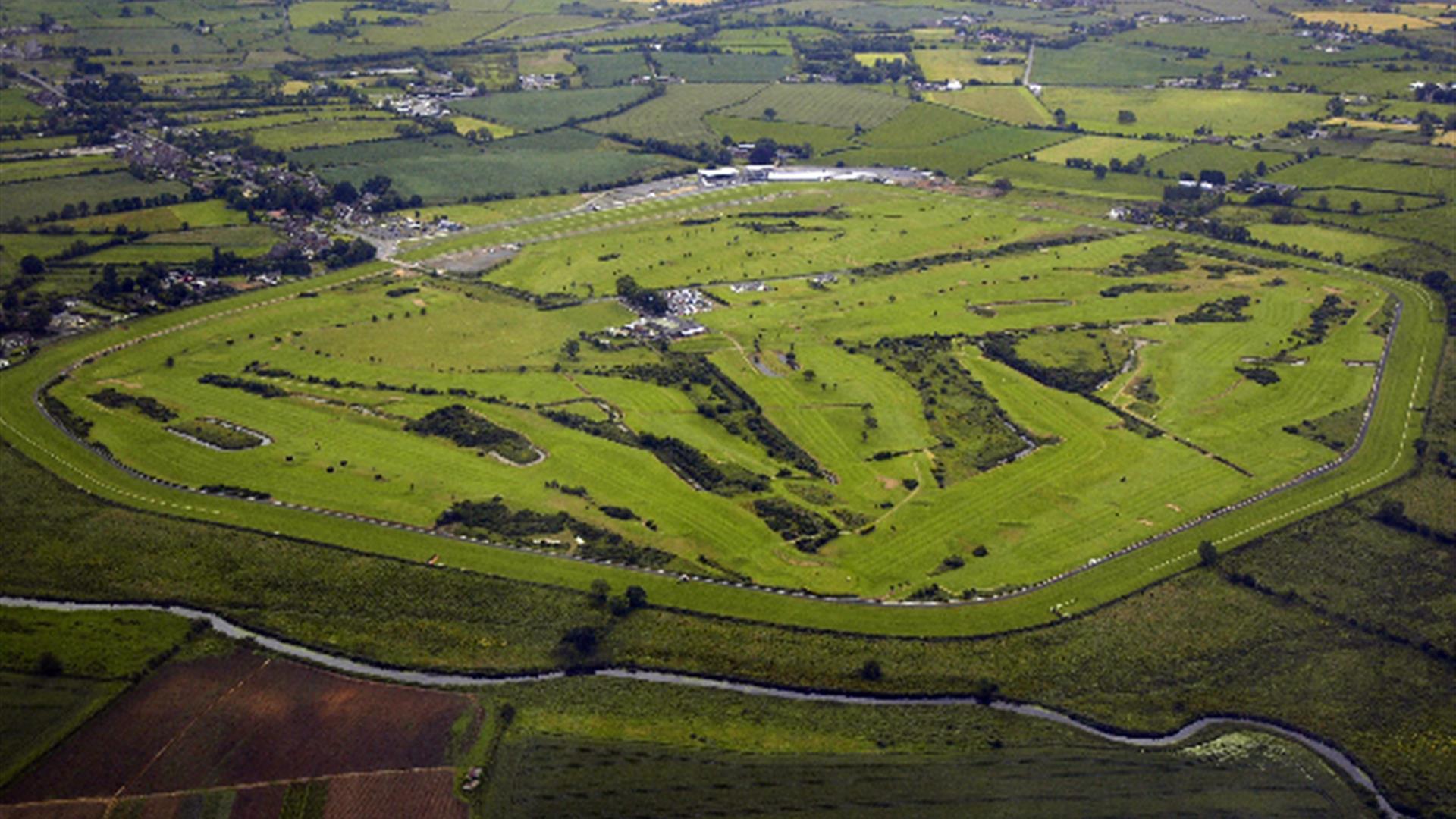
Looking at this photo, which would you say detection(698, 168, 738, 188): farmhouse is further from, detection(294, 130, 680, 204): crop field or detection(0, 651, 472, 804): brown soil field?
detection(0, 651, 472, 804): brown soil field

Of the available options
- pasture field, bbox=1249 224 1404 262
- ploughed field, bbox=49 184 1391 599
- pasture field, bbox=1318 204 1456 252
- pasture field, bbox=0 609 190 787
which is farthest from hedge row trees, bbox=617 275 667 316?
pasture field, bbox=1318 204 1456 252

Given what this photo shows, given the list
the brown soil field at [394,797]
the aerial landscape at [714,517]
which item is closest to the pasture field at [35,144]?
the aerial landscape at [714,517]

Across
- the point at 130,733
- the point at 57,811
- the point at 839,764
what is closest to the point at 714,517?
the point at 839,764

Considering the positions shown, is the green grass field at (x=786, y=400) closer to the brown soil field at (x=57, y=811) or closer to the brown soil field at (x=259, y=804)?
the brown soil field at (x=259, y=804)

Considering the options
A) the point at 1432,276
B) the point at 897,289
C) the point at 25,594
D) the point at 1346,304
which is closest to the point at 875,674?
the point at 25,594

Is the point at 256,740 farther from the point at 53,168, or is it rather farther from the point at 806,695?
the point at 53,168
